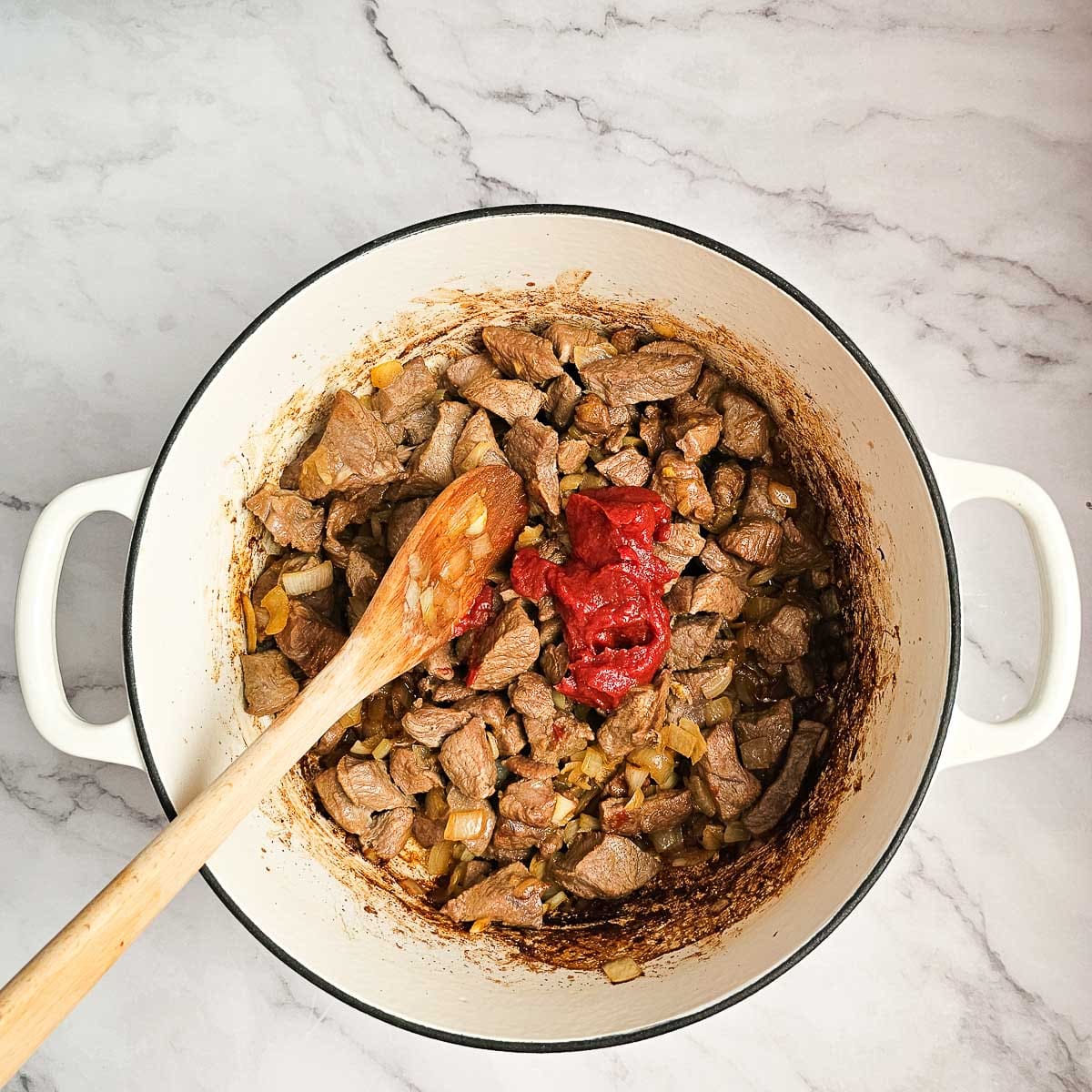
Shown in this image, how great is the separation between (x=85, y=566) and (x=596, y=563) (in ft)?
4.79

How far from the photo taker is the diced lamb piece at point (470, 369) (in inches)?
104

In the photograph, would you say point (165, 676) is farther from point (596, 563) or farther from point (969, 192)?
point (969, 192)

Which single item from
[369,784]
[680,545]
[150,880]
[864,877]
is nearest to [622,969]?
[864,877]

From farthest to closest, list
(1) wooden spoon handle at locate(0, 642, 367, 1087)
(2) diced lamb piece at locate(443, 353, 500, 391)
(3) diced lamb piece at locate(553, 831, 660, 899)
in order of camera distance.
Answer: (2) diced lamb piece at locate(443, 353, 500, 391), (3) diced lamb piece at locate(553, 831, 660, 899), (1) wooden spoon handle at locate(0, 642, 367, 1087)

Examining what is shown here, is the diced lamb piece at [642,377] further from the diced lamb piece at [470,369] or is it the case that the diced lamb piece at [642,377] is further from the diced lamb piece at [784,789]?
the diced lamb piece at [784,789]

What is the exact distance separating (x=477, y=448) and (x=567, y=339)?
1.23 ft

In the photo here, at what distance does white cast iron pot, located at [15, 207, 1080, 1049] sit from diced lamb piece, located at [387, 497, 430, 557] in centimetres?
37

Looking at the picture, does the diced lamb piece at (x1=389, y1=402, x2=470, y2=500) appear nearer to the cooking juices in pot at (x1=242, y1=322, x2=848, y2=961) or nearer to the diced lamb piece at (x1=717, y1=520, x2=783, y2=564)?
the cooking juices in pot at (x1=242, y1=322, x2=848, y2=961)

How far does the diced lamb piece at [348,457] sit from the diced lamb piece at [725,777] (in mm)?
1078

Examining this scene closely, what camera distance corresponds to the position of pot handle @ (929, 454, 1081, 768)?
1997 millimetres

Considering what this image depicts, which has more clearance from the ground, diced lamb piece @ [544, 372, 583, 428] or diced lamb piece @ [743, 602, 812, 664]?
diced lamb piece @ [544, 372, 583, 428]

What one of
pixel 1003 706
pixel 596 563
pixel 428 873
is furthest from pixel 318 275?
pixel 1003 706

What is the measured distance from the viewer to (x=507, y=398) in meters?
2.55

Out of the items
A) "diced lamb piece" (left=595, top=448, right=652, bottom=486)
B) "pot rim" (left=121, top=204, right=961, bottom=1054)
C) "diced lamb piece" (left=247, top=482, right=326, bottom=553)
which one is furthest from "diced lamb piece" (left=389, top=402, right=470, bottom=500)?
"pot rim" (left=121, top=204, right=961, bottom=1054)
